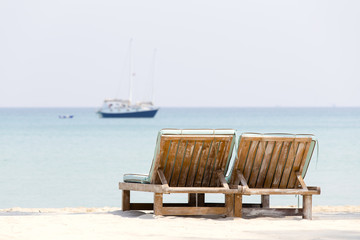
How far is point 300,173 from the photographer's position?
28.2 ft

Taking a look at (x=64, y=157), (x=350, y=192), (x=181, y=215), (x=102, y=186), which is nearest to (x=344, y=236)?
(x=181, y=215)

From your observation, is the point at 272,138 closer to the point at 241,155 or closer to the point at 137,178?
the point at 241,155

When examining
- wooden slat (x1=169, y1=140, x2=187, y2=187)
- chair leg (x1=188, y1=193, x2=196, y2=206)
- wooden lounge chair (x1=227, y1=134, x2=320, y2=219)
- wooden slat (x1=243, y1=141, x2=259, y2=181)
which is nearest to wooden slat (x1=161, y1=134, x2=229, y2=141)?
wooden slat (x1=169, y1=140, x2=187, y2=187)

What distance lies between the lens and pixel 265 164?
8523mm

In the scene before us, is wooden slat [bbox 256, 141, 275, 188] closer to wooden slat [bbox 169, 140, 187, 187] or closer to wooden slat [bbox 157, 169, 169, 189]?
wooden slat [bbox 169, 140, 187, 187]

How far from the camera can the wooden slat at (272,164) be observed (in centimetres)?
845

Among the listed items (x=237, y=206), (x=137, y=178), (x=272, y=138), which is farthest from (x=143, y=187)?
(x=272, y=138)

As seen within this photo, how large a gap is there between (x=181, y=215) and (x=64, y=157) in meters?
23.1

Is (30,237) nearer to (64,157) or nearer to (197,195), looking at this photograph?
(197,195)

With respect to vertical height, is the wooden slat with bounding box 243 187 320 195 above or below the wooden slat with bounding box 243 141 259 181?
below

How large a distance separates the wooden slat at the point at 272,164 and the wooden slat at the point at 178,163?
100 cm

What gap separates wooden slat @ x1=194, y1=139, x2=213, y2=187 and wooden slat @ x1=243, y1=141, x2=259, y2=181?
1.48 ft

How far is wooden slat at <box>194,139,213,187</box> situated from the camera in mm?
8360

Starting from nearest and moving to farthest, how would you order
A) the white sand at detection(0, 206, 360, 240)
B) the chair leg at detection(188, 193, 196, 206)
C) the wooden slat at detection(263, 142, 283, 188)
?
the white sand at detection(0, 206, 360, 240) → the wooden slat at detection(263, 142, 283, 188) → the chair leg at detection(188, 193, 196, 206)
